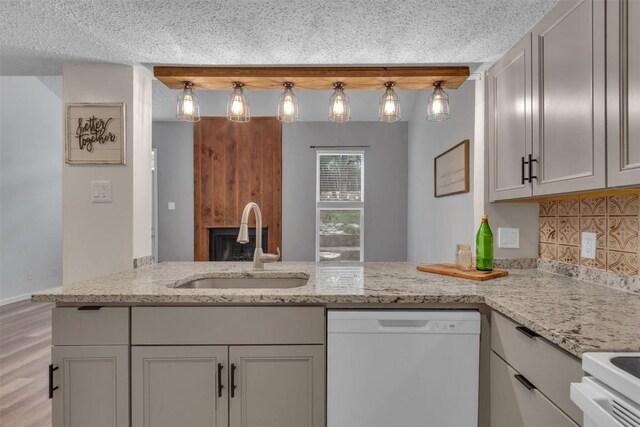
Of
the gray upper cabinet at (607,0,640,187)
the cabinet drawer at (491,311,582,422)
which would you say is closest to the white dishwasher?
the cabinet drawer at (491,311,582,422)

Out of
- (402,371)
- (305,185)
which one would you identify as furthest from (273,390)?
(305,185)

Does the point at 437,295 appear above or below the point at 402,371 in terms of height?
above

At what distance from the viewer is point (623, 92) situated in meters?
1.06

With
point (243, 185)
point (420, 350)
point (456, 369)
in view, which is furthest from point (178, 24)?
point (243, 185)

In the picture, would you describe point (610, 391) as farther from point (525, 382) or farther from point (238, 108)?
point (238, 108)

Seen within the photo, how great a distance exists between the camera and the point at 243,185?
16.7ft

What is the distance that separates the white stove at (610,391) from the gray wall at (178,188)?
4.99 m

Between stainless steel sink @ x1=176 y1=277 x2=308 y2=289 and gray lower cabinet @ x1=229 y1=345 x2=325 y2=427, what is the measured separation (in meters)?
0.54

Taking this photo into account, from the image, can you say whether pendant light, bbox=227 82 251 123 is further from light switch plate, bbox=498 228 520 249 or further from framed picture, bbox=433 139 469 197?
framed picture, bbox=433 139 469 197

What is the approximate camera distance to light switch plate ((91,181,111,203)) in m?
2.10

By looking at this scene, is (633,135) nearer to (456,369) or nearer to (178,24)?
(456,369)

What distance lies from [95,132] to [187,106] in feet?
2.03

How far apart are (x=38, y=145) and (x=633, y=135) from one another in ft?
20.4

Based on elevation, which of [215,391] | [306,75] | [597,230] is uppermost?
[306,75]
